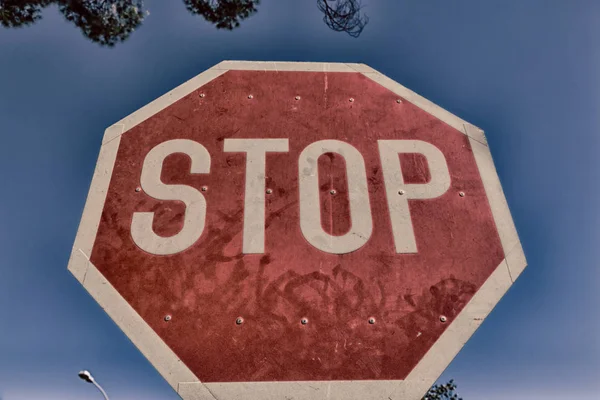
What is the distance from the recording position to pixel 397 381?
2.16 meters

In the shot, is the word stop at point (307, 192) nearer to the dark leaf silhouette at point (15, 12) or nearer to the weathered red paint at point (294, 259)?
the weathered red paint at point (294, 259)

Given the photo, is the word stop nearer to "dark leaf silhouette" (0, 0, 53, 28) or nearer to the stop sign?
the stop sign

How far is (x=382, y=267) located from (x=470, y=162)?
108cm

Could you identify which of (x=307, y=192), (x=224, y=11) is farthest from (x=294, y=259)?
(x=224, y=11)

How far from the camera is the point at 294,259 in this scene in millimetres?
2604

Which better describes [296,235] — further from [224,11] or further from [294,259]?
[224,11]

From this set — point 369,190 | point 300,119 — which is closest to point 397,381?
point 369,190

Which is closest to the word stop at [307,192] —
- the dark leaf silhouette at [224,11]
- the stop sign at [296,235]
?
the stop sign at [296,235]

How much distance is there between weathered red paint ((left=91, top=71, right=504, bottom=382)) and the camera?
7.48 ft

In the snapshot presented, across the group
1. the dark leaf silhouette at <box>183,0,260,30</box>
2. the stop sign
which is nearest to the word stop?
the stop sign

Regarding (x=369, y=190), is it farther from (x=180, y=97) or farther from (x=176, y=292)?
(x=180, y=97)

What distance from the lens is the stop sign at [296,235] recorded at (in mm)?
2252

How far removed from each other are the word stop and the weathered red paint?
5 centimetres

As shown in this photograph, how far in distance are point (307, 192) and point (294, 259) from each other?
1.74 feet
